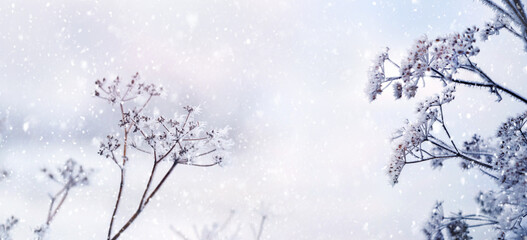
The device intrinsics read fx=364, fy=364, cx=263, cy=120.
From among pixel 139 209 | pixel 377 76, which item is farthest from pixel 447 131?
pixel 139 209

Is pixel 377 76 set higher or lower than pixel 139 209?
higher

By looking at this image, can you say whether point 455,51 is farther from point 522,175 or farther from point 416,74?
point 522,175

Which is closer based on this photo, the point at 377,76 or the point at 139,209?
the point at 139,209

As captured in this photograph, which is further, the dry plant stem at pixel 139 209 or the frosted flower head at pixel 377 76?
the frosted flower head at pixel 377 76

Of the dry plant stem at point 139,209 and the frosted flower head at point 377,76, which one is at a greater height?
the frosted flower head at point 377,76

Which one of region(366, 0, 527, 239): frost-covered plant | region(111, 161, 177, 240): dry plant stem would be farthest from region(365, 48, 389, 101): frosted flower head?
region(111, 161, 177, 240): dry plant stem

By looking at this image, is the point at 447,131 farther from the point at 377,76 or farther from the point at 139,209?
the point at 139,209

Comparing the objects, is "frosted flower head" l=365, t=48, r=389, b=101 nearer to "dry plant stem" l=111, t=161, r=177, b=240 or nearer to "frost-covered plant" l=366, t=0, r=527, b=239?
"frost-covered plant" l=366, t=0, r=527, b=239

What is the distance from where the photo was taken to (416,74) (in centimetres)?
413

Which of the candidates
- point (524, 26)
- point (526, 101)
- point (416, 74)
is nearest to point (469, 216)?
point (526, 101)

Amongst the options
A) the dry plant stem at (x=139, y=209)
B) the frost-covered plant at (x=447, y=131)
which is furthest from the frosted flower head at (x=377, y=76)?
the dry plant stem at (x=139, y=209)

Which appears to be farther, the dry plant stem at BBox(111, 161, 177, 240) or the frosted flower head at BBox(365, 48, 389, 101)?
the frosted flower head at BBox(365, 48, 389, 101)

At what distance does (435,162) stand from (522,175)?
2.55 meters

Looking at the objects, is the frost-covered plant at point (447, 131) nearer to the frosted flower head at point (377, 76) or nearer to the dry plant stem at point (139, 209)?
the frosted flower head at point (377, 76)
